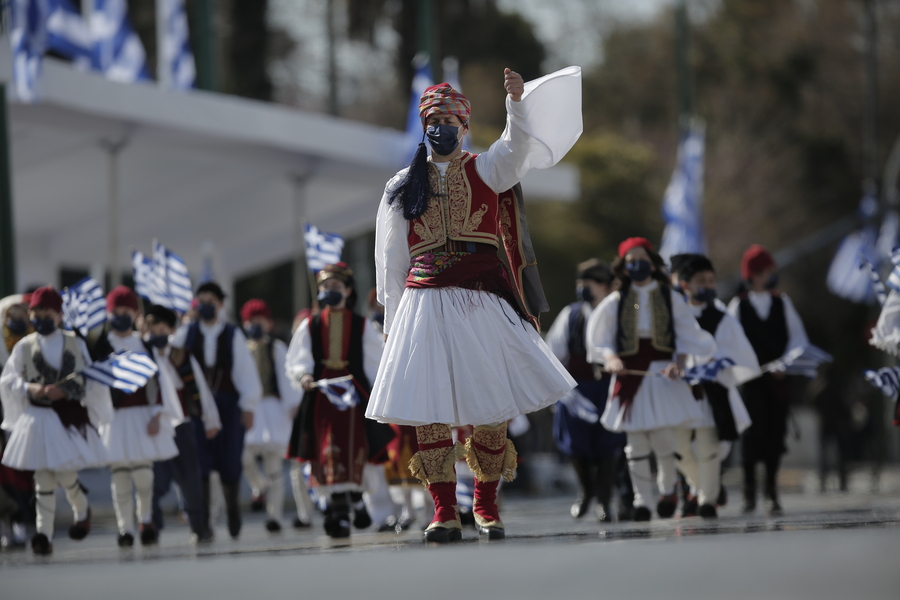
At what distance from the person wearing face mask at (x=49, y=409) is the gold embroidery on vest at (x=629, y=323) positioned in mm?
3780

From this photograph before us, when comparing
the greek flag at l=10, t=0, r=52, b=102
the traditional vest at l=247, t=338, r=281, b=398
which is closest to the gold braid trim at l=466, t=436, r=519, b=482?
the traditional vest at l=247, t=338, r=281, b=398

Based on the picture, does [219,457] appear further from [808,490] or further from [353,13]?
[353,13]

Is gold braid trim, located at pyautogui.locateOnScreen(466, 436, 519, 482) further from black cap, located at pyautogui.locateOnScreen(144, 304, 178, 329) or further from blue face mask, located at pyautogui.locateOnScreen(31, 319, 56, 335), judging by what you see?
→ black cap, located at pyautogui.locateOnScreen(144, 304, 178, 329)

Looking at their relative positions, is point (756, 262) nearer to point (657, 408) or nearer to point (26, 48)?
point (657, 408)

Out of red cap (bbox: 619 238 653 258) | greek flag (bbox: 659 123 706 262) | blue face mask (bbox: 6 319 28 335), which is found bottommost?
blue face mask (bbox: 6 319 28 335)

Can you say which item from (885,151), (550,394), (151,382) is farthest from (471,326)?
(885,151)

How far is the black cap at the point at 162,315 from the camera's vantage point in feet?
37.4

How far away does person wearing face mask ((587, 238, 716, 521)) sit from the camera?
34.2 feet

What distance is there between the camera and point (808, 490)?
19750mm

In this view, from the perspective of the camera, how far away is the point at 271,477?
14.1 metres

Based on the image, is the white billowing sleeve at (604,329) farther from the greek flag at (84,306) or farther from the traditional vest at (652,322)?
the greek flag at (84,306)

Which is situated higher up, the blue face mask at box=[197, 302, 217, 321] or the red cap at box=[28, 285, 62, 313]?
the blue face mask at box=[197, 302, 217, 321]

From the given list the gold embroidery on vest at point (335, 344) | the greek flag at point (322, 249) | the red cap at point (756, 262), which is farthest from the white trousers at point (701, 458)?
the greek flag at point (322, 249)

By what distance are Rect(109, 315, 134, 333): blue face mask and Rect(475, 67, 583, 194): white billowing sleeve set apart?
14.4ft
